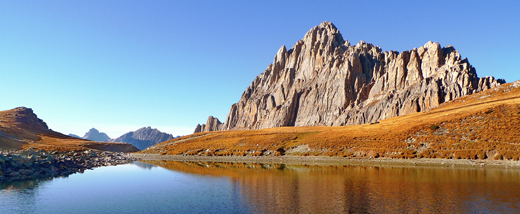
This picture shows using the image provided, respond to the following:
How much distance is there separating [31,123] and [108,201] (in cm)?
17164

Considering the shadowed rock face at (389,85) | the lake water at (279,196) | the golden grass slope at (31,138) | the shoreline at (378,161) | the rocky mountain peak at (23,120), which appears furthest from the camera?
the rocky mountain peak at (23,120)

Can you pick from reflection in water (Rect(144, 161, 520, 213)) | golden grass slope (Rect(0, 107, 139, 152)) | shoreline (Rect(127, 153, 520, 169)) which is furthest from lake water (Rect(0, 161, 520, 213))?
golden grass slope (Rect(0, 107, 139, 152))

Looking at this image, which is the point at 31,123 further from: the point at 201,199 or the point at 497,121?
the point at 497,121

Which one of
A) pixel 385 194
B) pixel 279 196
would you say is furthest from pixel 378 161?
→ pixel 279 196

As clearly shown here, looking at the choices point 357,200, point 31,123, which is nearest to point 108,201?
point 357,200

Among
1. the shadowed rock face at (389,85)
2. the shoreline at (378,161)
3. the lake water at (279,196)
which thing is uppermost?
the shadowed rock face at (389,85)

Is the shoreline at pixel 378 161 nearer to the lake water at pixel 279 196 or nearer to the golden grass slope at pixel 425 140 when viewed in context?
the golden grass slope at pixel 425 140

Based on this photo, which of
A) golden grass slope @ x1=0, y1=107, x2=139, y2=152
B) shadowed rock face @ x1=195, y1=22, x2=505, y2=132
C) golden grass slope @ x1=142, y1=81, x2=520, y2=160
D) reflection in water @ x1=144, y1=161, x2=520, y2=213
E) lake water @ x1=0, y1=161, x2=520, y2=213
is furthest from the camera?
shadowed rock face @ x1=195, y1=22, x2=505, y2=132

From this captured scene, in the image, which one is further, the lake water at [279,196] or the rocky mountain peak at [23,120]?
the rocky mountain peak at [23,120]

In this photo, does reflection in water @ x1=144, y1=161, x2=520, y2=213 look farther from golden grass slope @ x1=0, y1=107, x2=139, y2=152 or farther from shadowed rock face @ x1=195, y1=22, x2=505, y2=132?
shadowed rock face @ x1=195, y1=22, x2=505, y2=132

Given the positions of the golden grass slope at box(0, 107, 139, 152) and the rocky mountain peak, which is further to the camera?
the rocky mountain peak

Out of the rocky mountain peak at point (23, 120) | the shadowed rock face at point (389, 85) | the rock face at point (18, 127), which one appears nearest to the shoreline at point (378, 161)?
the rock face at point (18, 127)

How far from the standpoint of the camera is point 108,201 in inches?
1182

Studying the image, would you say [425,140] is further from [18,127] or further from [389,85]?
[18,127]
